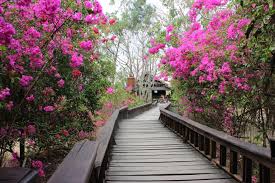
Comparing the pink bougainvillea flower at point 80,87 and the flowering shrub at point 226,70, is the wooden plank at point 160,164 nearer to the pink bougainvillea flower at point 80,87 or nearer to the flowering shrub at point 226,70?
the flowering shrub at point 226,70

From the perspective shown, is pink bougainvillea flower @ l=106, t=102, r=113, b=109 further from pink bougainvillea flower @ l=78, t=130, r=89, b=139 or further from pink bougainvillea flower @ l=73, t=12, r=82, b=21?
pink bougainvillea flower @ l=73, t=12, r=82, b=21

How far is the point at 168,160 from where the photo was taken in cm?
583

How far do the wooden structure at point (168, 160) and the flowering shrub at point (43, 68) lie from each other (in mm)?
1537


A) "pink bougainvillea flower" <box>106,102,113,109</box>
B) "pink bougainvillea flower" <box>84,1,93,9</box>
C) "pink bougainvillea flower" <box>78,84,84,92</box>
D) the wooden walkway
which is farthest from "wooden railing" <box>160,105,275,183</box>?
"pink bougainvillea flower" <box>106,102,113,109</box>

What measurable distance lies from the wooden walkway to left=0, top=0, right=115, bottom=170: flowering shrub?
5.23ft

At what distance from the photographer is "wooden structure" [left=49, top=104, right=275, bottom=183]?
2.48 m

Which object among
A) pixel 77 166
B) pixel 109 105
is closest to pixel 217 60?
pixel 77 166

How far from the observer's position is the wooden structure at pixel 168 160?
2475mm

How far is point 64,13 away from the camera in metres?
6.25

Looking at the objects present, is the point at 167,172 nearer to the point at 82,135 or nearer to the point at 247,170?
the point at 247,170

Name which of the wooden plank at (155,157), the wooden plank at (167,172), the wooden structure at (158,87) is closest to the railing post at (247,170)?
the wooden plank at (167,172)

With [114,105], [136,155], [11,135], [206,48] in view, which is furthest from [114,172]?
[114,105]

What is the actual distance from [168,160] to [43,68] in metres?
2.72

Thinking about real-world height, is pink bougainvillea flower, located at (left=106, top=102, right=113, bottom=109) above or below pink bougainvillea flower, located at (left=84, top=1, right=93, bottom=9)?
below
